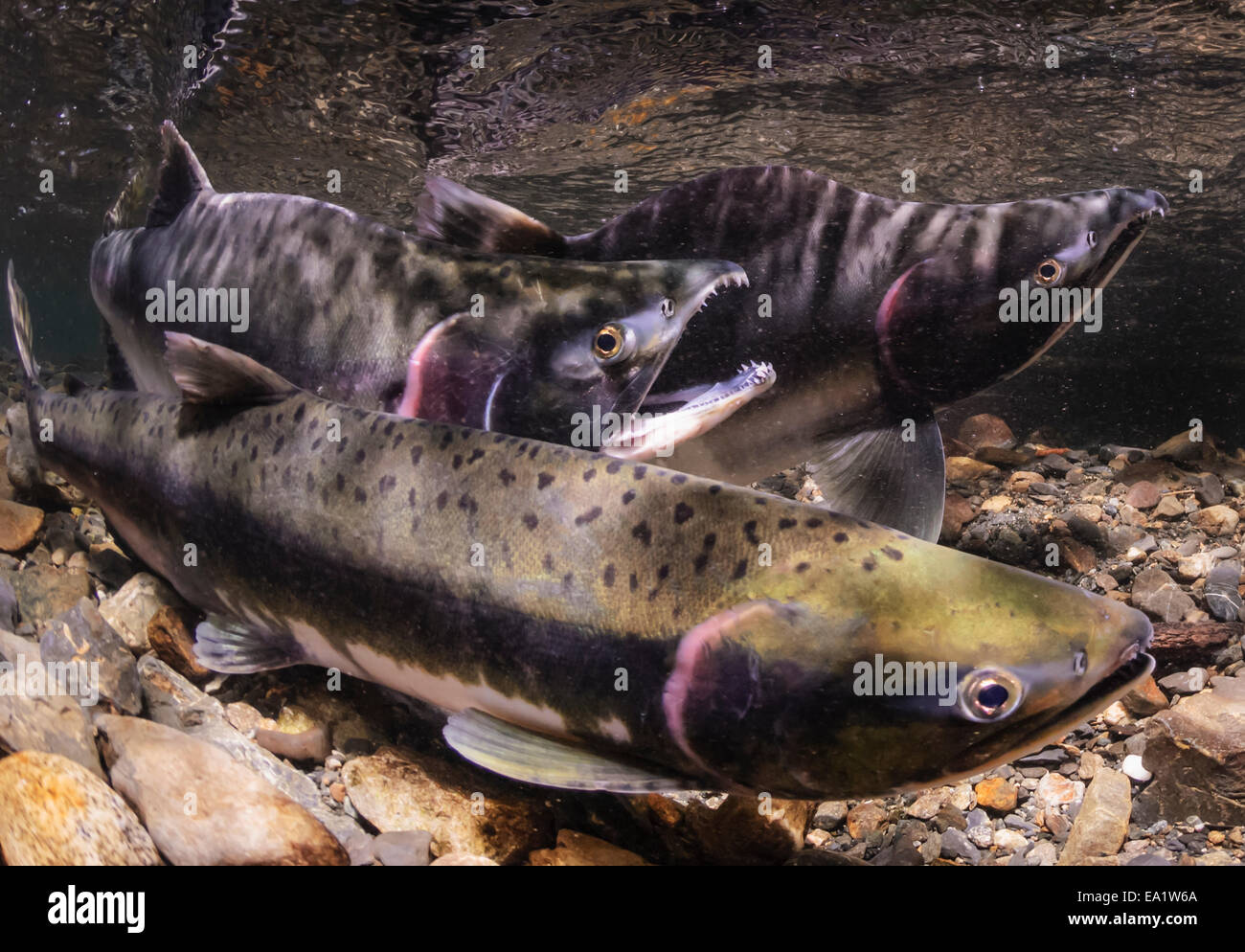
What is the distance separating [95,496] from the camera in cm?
350

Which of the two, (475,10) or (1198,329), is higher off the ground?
(475,10)

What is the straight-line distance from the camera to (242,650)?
2.80 metres

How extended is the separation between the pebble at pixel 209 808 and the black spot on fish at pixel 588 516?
44.8 inches

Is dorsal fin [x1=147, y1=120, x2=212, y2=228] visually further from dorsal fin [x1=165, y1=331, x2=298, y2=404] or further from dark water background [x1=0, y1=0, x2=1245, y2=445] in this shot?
dark water background [x1=0, y1=0, x2=1245, y2=445]

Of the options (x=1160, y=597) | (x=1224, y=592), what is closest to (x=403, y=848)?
(x=1160, y=597)

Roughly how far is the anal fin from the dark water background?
549 cm

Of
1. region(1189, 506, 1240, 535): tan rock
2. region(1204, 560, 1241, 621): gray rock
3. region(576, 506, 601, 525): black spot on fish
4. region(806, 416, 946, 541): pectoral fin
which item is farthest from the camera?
region(1189, 506, 1240, 535): tan rock

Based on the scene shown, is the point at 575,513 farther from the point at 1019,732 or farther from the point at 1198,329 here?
the point at 1198,329

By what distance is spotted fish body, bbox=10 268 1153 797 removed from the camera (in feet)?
5.79

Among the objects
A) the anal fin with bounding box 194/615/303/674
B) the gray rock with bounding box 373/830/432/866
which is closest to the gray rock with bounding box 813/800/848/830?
the gray rock with bounding box 373/830/432/866

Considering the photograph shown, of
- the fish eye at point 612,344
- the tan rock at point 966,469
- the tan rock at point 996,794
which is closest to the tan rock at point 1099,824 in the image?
the tan rock at point 996,794
